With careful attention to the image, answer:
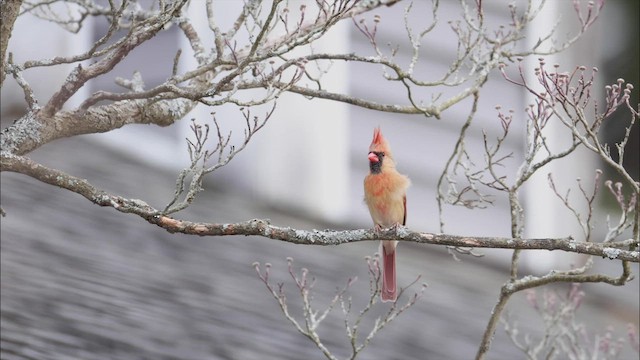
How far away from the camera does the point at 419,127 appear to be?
28.1 ft

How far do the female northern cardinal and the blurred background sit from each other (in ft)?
2.30

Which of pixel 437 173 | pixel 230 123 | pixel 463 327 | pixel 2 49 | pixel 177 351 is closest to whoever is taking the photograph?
pixel 2 49

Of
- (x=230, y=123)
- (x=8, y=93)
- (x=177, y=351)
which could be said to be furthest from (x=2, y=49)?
(x=8, y=93)

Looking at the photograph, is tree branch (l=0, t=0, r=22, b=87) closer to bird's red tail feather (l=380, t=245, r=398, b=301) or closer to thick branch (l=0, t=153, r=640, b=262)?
thick branch (l=0, t=153, r=640, b=262)

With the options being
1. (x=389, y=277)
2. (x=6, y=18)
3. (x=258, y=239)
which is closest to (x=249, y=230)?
(x=6, y=18)

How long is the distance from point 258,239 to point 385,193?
2.52 meters

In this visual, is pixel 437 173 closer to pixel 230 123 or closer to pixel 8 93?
pixel 230 123

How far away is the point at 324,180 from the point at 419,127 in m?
0.90

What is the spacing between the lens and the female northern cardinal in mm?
5047

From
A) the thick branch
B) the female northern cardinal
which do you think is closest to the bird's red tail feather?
the female northern cardinal

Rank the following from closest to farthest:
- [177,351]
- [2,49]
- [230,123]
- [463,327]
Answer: [2,49] < [177,351] < [463,327] < [230,123]

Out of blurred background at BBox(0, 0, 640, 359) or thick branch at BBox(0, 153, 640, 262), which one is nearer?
thick branch at BBox(0, 153, 640, 262)

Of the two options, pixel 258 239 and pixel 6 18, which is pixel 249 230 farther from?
pixel 258 239

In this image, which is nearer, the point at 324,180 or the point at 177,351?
the point at 177,351
